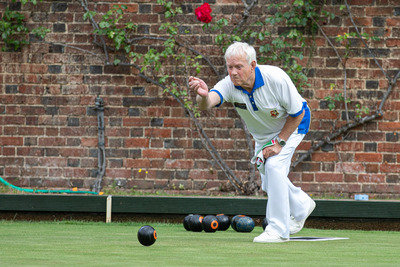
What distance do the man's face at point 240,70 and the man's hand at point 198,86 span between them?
0.19 m

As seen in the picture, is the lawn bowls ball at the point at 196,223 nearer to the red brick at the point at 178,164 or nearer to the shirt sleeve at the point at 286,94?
the shirt sleeve at the point at 286,94

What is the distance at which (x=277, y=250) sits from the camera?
3404mm

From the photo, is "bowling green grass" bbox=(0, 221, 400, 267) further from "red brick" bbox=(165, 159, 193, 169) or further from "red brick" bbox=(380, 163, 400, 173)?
"red brick" bbox=(380, 163, 400, 173)

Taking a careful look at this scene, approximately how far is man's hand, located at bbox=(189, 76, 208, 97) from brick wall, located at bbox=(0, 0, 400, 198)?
3.01 m

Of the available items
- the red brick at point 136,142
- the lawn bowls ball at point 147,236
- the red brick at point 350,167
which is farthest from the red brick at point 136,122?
the lawn bowls ball at point 147,236

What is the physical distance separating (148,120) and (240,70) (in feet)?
10.3

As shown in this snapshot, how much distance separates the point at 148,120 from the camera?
7043 millimetres

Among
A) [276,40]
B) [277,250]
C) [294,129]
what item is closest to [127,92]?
[276,40]

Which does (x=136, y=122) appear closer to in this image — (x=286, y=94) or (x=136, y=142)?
(x=136, y=142)

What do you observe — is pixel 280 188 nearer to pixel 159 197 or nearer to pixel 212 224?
pixel 212 224

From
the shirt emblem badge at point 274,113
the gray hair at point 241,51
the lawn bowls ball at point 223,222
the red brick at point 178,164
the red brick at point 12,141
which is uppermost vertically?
the gray hair at point 241,51

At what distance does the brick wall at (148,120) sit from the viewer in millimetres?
6922

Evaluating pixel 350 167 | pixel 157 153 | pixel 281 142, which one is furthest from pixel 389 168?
pixel 281 142

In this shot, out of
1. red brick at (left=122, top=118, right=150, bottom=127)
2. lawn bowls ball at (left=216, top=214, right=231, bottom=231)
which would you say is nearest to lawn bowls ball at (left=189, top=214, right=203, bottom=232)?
lawn bowls ball at (left=216, top=214, right=231, bottom=231)
